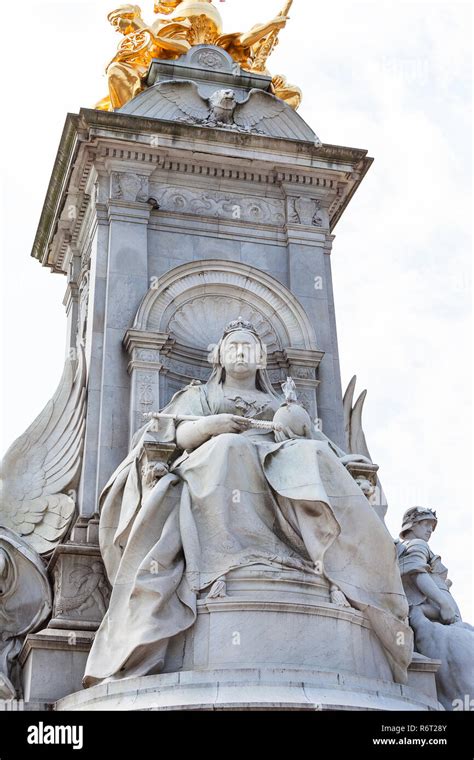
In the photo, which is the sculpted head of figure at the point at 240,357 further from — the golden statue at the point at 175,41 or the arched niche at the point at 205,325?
the golden statue at the point at 175,41

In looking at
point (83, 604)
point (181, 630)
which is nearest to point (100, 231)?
point (83, 604)

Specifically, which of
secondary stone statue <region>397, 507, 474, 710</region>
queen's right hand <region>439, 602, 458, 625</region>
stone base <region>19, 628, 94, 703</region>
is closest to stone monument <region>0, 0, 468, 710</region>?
stone base <region>19, 628, 94, 703</region>

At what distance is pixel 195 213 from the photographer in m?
16.2

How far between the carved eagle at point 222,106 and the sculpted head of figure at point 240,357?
3.80 metres

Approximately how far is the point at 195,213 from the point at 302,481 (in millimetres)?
5123

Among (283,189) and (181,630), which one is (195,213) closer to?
(283,189)

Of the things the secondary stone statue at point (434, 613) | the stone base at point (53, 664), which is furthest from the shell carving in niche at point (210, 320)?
the stone base at point (53, 664)

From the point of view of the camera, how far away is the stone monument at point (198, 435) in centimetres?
1156

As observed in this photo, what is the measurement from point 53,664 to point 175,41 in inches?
360

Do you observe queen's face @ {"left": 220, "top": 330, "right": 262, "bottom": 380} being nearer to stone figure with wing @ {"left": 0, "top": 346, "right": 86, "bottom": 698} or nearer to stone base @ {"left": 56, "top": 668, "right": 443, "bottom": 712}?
stone figure with wing @ {"left": 0, "top": 346, "right": 86, "bottom": 698}

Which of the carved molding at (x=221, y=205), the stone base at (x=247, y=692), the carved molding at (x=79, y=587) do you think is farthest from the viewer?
the carved molding at (x=221, y=205)

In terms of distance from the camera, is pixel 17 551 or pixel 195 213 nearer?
pixel 17 551

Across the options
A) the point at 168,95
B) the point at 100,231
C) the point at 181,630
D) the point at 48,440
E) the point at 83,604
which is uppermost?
the point at 168,95

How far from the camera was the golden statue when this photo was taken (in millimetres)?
17469
